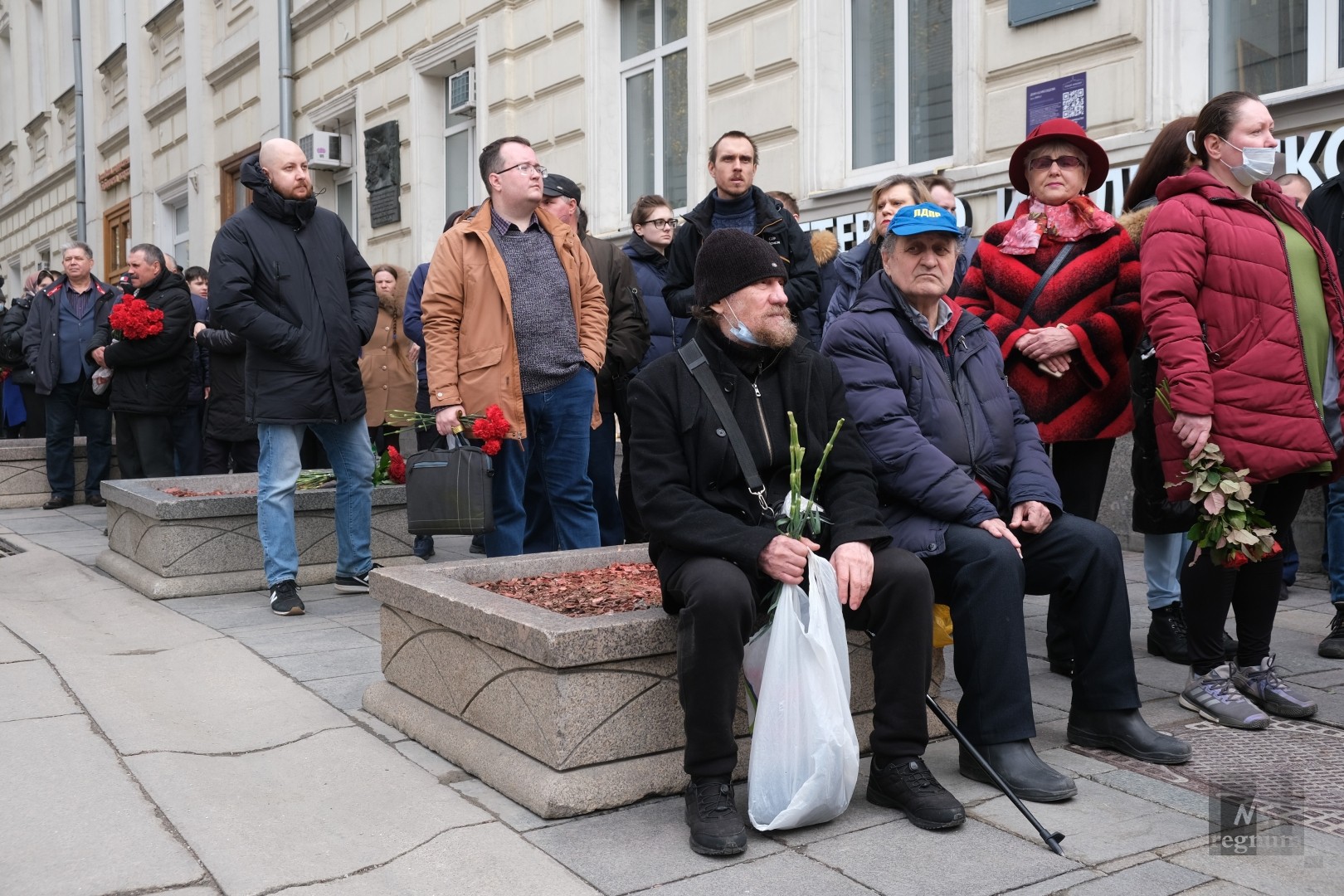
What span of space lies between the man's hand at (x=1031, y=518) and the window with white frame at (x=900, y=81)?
570cm

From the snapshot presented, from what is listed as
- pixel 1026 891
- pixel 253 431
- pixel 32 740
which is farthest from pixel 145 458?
pixel 1026 891

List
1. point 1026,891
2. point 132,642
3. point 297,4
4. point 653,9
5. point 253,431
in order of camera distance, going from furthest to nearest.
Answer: point 297,4 < point 653,9 < point 253,431 < point 132,642 < point 1026,891

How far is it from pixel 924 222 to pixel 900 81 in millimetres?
5972

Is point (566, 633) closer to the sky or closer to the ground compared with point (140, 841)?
closer to the sky

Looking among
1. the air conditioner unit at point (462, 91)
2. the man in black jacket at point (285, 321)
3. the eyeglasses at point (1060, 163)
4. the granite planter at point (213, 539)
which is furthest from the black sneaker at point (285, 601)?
the air conditioner unit at point (462, 91)

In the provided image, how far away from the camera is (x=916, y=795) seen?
341 centimetres

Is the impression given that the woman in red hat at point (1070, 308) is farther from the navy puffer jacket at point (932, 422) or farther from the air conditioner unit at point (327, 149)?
the air conditioner unit at point (327, 149)

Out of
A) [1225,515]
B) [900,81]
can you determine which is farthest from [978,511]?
[900,81]

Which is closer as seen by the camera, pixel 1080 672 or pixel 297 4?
pixel 1080 672

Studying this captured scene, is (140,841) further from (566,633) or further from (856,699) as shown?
(856,699)

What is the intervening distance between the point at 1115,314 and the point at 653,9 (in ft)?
26.5

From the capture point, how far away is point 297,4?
17.2 meters

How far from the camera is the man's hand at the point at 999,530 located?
375 cm

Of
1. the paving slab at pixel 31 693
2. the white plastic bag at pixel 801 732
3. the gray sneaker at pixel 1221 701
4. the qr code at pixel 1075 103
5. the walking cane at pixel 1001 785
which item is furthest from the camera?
the qr code at pixel 1075 103
